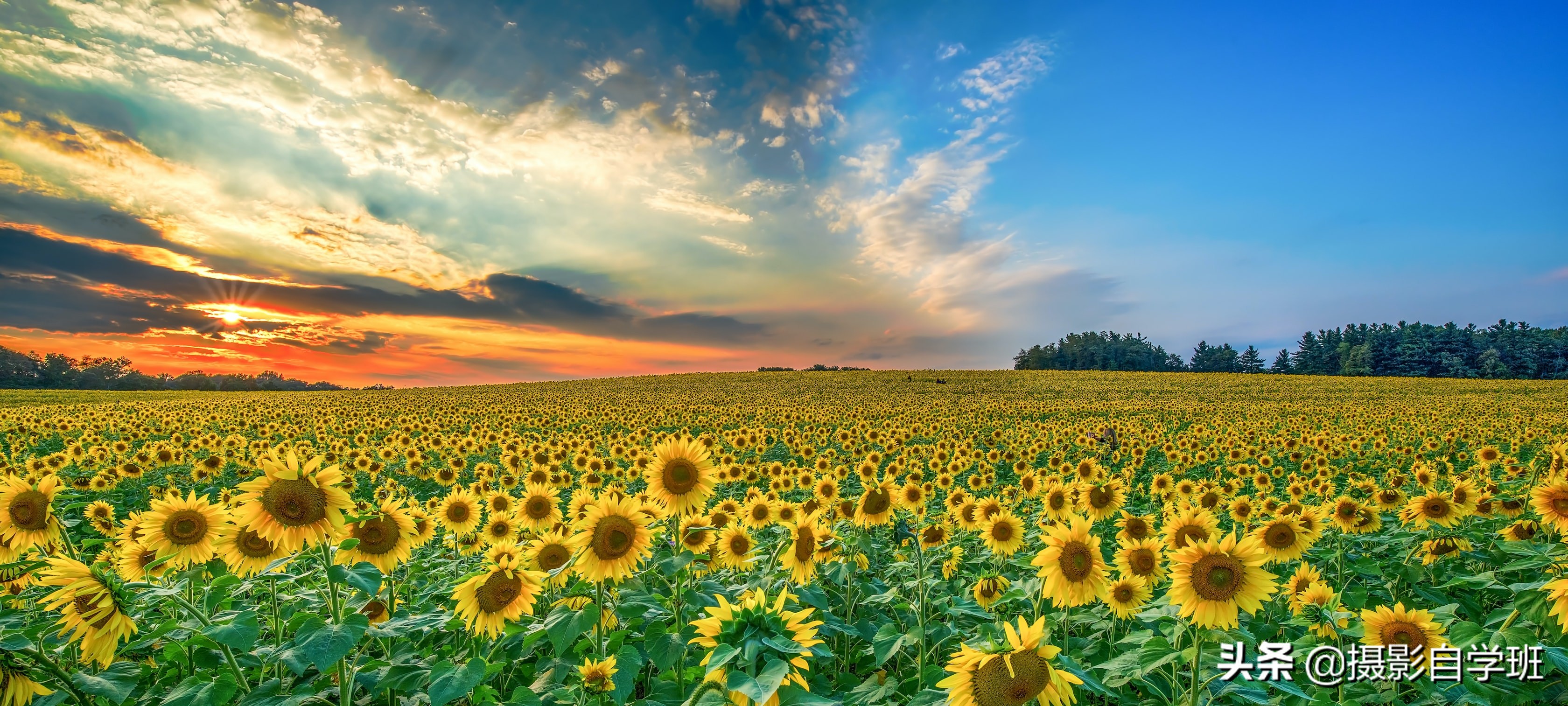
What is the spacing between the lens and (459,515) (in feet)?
19.7

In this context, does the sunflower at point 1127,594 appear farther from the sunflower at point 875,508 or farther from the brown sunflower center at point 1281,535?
the sunflower at point 875,508

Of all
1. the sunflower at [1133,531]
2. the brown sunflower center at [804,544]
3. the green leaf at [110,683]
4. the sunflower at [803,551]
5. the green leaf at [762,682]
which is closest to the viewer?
the green leaf at [762,682]

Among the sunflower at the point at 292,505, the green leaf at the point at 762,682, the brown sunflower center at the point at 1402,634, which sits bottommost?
the brown sunflower center at the point at 1402,634

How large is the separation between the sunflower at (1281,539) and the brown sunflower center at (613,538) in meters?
4.42

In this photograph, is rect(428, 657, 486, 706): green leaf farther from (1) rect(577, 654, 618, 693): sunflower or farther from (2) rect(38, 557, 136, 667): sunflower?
(2) rect(38, 557, 136, 667): sunflower

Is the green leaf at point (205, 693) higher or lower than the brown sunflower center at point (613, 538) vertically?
lower

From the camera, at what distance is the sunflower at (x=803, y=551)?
446 centimetres

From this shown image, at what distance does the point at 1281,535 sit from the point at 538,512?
575 cm

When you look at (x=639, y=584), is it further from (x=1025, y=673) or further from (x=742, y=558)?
(x=1025, y=673)

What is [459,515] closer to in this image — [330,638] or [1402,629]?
[330,638]

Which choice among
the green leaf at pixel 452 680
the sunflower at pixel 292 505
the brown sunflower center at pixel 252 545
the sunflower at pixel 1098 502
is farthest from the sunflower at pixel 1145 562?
the brown sunflower center at pixel 252 545

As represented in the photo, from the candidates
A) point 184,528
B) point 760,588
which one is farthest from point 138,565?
point 760,588

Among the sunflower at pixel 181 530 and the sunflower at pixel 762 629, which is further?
the sunflower at pixel 181 530

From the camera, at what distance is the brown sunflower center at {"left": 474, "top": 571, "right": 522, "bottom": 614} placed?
10.5ft
